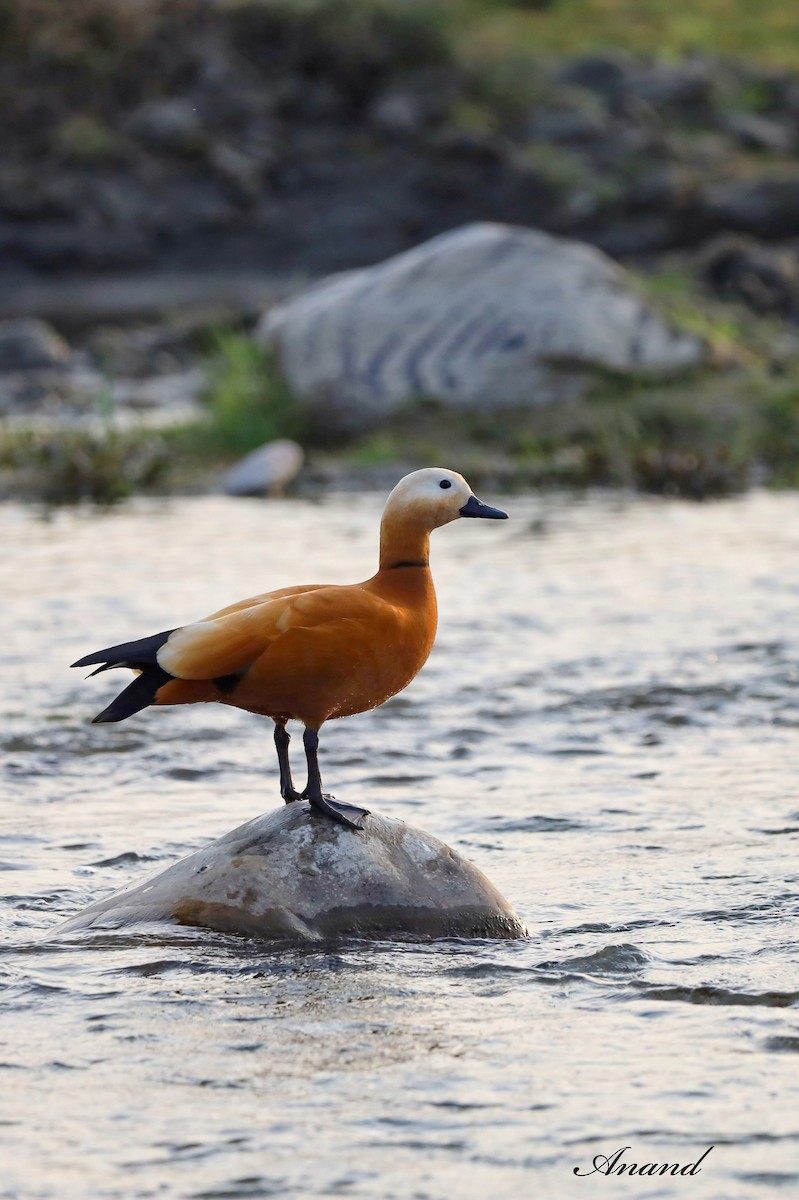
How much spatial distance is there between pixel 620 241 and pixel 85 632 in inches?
1145

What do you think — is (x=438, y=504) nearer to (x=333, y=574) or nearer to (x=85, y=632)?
(x=85, y=632)

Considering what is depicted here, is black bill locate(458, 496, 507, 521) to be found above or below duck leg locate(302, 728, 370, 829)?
above

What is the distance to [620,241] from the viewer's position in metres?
38.0

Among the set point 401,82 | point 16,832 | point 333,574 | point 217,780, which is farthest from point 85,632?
point 401,82

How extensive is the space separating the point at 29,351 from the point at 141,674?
21.1 metres

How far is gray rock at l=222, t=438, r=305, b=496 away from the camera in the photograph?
16.0 m

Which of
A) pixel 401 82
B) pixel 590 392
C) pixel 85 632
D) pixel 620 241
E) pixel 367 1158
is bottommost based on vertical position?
pixel 367 1158

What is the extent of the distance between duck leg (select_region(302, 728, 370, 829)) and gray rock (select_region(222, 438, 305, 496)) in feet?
34.0

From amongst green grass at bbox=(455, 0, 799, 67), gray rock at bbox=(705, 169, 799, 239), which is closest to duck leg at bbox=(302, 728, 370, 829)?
gray rock at bbox=(705, 169, 799, 239)

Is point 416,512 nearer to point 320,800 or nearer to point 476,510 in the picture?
point 476,510

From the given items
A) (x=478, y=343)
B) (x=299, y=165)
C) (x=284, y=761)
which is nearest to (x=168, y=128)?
(x=299, y=165)

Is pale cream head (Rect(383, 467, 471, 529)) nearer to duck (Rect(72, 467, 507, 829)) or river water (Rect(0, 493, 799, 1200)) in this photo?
duck (Rect(72, 467, 507, 829))
